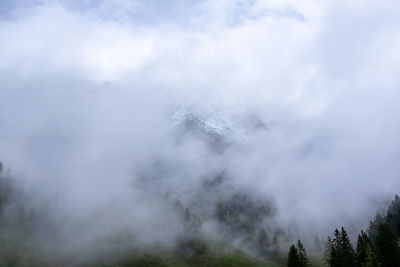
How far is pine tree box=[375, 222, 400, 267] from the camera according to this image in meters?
74.9

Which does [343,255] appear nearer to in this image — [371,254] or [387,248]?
[371,254]

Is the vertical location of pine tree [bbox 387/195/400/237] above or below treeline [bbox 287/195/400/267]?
above

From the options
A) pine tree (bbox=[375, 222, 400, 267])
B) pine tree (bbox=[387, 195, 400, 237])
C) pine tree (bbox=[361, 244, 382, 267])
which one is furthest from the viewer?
pine tree (bbox=[387, 195, 400, 237])

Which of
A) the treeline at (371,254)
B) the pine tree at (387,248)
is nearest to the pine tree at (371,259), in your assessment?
the treeline at (371,254)

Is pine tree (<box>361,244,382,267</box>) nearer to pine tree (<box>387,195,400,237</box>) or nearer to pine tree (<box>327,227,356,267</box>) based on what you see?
pine tree (<box>327,227,356,267</box>)

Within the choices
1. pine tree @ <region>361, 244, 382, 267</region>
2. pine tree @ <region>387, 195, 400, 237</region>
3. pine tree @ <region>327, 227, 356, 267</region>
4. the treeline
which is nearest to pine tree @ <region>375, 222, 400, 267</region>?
the treeline

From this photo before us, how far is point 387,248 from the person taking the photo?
76.7 metres

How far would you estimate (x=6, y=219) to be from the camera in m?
177

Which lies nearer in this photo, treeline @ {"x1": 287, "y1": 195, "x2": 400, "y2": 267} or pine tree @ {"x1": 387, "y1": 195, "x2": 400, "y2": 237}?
treeline @ {"x1": 287, "y1": 195, "x2": 400, "y2": 267}

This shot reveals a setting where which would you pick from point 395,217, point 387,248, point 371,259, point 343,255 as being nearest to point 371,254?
point 371,259

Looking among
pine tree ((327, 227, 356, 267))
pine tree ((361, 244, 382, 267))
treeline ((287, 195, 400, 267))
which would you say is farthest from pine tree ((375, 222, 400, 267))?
pine tree ((327, 227, 356, 267))

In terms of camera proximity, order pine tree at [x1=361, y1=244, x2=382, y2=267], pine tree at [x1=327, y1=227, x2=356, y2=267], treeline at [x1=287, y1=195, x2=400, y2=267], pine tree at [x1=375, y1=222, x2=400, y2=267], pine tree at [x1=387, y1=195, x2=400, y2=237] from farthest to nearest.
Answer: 1. pine tree at [x1=387, y1=195, x2=400, y2=237]
2. pine tree at [x1=327, y1=227, x2=356, y2=267]
3. pine tree at [x1=375, y1=222, x2=400, y2=267]
4. treeline at [x1=287, y1=195, x2=400, y2=267]
5. pine tree at [x1=361, y1=244, x2=382, y2=267]

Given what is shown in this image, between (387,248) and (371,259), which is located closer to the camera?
(371,259)

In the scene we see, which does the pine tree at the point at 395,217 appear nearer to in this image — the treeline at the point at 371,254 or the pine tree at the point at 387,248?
the treeline at the point at 371,254
